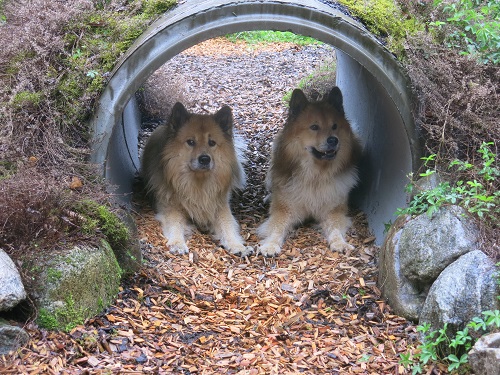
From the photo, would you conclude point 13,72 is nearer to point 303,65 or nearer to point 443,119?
point 443,119

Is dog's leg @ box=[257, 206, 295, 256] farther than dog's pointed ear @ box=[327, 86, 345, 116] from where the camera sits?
No

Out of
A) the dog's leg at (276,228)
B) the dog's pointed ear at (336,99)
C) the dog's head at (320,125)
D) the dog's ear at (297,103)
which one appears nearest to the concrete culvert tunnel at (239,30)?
the dog's head at (320,125)

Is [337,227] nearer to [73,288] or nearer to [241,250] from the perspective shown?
[241,250]

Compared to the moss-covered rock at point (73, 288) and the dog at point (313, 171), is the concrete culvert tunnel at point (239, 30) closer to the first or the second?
the dog at point (313, 171)

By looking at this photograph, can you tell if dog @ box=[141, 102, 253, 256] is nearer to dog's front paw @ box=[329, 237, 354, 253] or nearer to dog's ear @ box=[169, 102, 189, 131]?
dog's ear @ box=[169, 102, 189, 131]

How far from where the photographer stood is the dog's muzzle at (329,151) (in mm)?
5891

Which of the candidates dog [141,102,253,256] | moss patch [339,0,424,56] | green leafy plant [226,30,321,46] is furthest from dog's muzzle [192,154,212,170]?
green leafy plant [226,30,321,46]

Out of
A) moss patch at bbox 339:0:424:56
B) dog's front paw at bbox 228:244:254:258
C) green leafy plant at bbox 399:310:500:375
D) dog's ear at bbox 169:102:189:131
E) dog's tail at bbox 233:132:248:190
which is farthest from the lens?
dog's tail at bbox 233:132:248:190

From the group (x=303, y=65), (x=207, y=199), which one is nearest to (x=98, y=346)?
(x=207, y=199)

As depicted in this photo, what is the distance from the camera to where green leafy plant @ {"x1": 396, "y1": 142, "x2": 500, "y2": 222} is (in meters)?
4.15

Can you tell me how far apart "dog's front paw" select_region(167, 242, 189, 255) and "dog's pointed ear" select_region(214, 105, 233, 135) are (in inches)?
49.3

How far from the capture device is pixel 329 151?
19.4 feet

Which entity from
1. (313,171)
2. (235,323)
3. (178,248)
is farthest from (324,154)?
(235,323)

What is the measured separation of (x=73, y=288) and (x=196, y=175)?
2.23m
